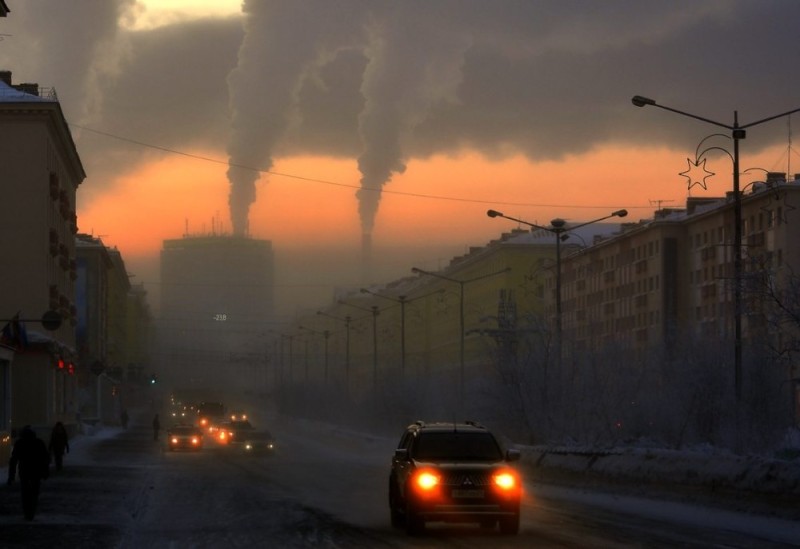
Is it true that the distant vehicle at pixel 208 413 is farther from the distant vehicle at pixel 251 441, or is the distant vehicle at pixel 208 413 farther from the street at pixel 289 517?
the street at pixel 289 517

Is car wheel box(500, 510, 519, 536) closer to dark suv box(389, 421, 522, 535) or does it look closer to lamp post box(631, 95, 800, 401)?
dark suv box(389, 421, 522, 535)

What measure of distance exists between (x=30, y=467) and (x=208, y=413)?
9310 cm

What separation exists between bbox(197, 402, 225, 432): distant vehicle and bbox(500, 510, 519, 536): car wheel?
310 feet

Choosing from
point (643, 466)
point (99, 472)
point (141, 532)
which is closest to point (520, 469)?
point (643, 466)

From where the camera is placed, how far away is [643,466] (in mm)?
33188

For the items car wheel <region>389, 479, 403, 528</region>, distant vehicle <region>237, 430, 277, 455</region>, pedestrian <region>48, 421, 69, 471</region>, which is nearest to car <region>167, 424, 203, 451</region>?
distant vehicle <region>237, 430, 277, 455</region>

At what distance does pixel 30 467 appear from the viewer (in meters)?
27.0

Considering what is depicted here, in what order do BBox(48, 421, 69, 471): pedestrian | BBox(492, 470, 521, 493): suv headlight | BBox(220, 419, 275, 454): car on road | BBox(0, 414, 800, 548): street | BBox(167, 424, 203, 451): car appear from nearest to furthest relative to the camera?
BBox(0, 414, 800, 548): street → BBox(492, 470, 521, 493): suv headlight → BBox(48, 421, 69, 471): pedestrian → BBox(220, 419, 275, 454): car on road → BBox(167, 424, 203, 451): car

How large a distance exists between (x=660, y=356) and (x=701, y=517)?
2430 cm

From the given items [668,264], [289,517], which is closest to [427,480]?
[289,517]

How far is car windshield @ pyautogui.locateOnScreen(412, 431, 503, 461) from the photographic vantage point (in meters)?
24.5

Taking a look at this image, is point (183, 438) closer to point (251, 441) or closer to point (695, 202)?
point (251, 441)

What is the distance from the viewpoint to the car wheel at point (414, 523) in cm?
2327

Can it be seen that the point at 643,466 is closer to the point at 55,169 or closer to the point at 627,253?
the point at 55,169
